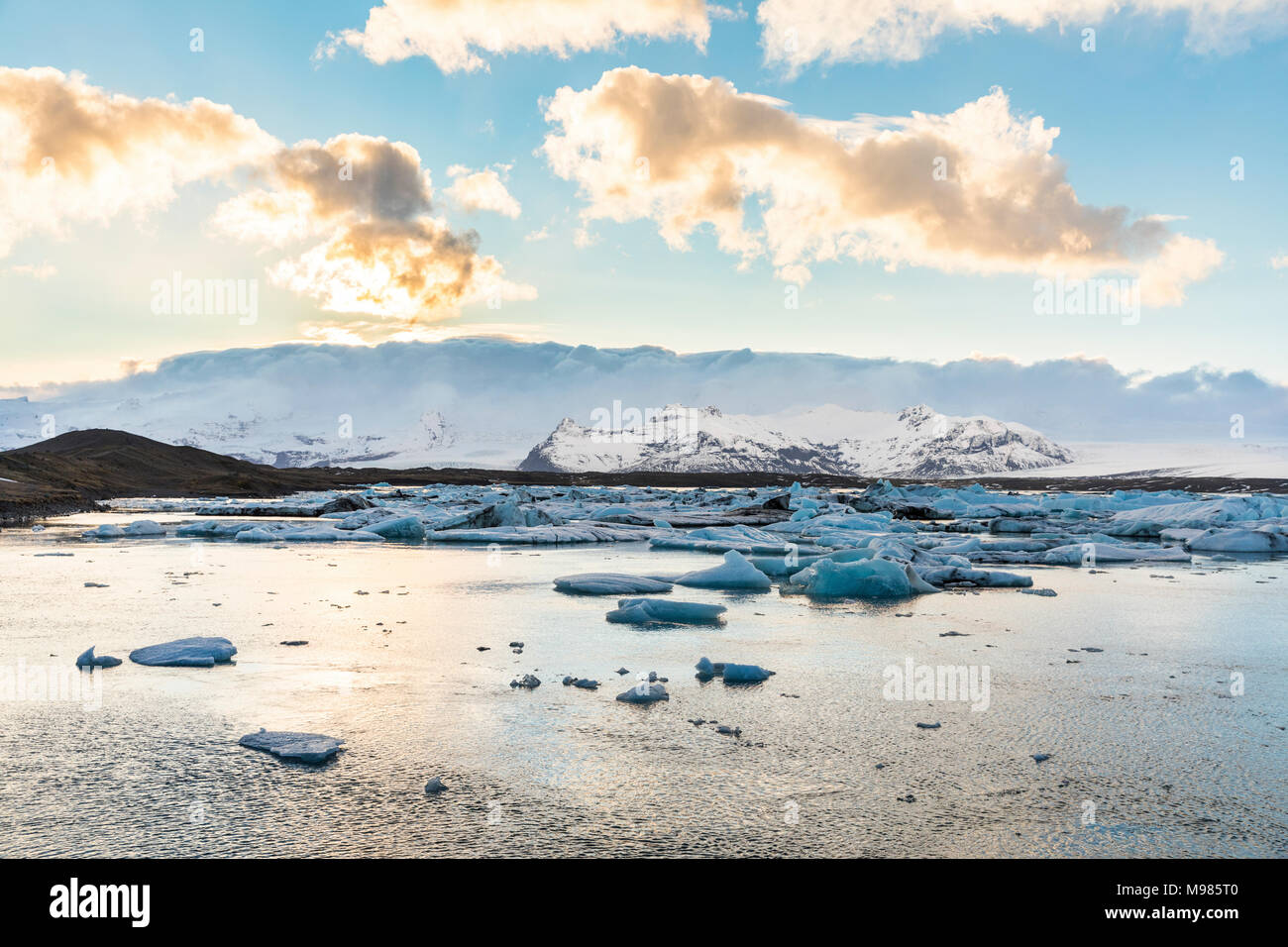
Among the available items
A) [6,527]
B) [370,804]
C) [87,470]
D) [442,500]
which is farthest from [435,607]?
[87,470]

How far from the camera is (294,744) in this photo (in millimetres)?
4906

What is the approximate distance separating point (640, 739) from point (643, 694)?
87 centimetres

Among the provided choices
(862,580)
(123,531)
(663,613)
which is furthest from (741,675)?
(123,531)

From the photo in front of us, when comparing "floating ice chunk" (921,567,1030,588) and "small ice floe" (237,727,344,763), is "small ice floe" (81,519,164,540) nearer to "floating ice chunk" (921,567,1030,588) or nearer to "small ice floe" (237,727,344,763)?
"small ice floe" (237,727,344,763)

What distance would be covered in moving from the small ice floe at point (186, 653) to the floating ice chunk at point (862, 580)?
776 centimetres

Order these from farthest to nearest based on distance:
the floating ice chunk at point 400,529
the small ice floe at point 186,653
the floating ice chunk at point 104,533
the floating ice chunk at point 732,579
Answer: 1. the floating ice chunk at point 400,529
2. the floating ice chunk at point 104,533
3. the floating ice chunk at point 732,579
4. the small ice floe at point 186,653

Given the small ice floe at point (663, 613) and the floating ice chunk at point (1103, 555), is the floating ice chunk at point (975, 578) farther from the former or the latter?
the small ice floe at point (663, 613)

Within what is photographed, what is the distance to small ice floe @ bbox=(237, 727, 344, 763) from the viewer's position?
4719 millimetres

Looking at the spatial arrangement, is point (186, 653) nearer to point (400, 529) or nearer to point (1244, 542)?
point (400, 529)

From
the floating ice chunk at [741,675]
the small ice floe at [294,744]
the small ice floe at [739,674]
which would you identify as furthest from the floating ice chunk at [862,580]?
the small ice floe at [294,744]

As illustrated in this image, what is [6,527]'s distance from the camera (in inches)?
923

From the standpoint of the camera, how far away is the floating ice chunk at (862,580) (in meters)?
12.1

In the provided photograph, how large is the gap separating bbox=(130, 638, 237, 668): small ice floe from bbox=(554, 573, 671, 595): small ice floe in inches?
207

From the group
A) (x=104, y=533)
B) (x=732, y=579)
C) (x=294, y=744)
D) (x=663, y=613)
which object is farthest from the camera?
(x=104, y=533)
